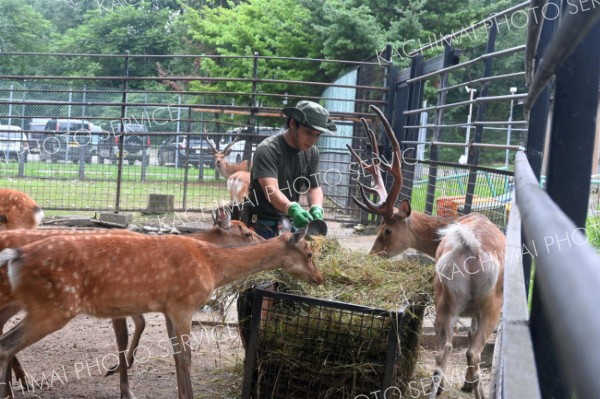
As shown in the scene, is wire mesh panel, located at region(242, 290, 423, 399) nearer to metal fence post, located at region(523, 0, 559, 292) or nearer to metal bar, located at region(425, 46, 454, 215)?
metal fence post, located at region(523, 0, 559, 292)

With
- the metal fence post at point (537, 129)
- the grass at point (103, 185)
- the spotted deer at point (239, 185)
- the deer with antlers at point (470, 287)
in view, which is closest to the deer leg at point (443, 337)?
the deer with antlers at point (470, 287)

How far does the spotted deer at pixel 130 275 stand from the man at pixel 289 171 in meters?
0.71

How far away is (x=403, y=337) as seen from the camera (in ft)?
14.1

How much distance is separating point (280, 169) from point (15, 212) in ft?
10.2

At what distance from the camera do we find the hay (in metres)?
4.41

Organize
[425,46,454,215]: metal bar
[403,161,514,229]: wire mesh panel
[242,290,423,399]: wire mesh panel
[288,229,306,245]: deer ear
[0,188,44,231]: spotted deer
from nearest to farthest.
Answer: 1. [242,290,423,399]: wire mesh panel
2. [288,229,306,245]: deer ear
3. [403,161,514,229]: wire mesh panel
4. [0,188,44,231]: spotted deer
5. [425,46,454,215]: metal bar

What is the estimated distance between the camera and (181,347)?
4555 mm

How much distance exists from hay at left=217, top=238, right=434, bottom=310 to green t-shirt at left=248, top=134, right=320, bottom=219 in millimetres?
895

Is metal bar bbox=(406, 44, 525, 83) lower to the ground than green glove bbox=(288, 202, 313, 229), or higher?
higher

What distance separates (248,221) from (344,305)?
2468mm

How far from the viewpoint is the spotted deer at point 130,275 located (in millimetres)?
4207

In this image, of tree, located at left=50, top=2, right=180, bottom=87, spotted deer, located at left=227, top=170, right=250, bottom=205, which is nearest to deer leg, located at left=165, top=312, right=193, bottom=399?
spotted deer, located at left=227, top=170, right=250, bottom=205

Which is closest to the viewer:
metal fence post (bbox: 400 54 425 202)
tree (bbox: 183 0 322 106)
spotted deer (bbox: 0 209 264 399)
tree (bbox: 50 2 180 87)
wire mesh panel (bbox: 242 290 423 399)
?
wire mesh panel (bbox: 242 290 423 399)

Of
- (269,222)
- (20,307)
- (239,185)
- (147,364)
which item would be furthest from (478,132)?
(239,185)
